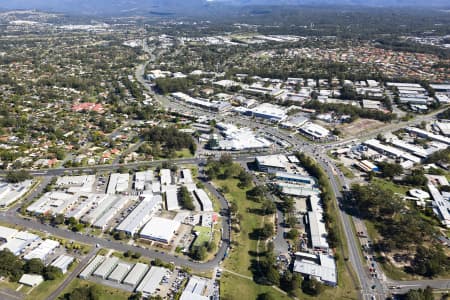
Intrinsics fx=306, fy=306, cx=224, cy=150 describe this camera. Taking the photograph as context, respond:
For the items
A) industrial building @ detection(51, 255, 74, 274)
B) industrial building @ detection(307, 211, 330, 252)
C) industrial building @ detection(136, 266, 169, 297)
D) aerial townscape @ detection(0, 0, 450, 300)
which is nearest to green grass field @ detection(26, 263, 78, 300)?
aerial townscape @ detection(0, 0, 450, 300)

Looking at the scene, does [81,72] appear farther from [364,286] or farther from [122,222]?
[364,286]

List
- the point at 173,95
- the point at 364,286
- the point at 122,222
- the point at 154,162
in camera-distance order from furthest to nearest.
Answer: the point at 173,95 < the point at 154,162 < the point at 122,222 < the point at 364,286

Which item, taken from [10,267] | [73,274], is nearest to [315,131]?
[73,274]

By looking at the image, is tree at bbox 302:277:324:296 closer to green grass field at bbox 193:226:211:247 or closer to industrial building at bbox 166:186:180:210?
green grass field at bbox 193:226:211:247

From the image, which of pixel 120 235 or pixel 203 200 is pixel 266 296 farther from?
pixel 120 235

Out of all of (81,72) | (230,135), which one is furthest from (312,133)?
(81,72)

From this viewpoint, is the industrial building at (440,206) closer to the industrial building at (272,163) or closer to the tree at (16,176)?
the industrial building at (272,163)
